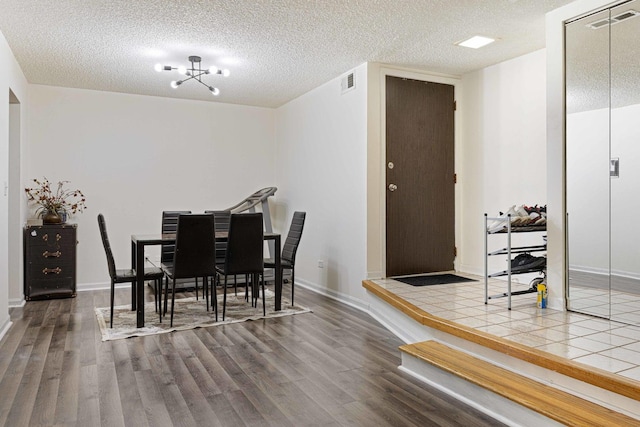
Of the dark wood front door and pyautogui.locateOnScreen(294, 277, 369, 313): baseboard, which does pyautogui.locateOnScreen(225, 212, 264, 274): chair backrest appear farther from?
the dark wood front door

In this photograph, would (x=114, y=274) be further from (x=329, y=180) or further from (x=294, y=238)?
(x=329, y=180)

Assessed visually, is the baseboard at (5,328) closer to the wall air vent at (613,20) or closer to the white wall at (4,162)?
the white wall at (4,162)

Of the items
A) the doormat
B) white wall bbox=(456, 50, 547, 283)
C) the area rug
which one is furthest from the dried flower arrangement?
white wall bbox=(456, 50, 547, 283)

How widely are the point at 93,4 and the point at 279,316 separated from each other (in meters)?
3.09

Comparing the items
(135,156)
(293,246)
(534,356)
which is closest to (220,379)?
(534,356)

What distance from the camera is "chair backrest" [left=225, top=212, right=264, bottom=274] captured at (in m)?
4.39

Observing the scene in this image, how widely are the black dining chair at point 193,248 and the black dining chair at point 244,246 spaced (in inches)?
7.0

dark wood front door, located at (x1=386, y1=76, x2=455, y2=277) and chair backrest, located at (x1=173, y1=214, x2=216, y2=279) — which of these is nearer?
chair backrest, located at (x1=173, y1=214, x2=216, y2=279)

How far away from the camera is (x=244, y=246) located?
14.6 feet

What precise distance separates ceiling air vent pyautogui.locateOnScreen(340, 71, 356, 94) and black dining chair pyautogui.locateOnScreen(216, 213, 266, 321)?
73.5 inches

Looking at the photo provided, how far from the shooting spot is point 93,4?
135 inches

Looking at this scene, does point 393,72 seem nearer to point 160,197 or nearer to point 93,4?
point 93,4

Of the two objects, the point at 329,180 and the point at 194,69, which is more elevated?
the point at 194,69

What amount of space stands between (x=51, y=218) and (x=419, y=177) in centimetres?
434
